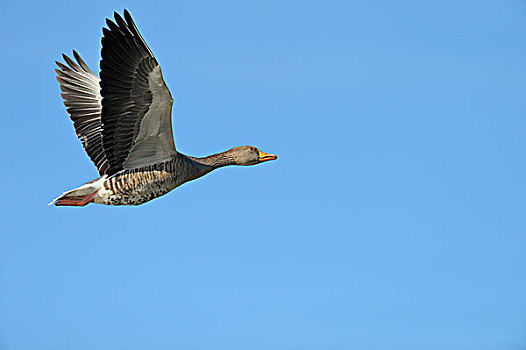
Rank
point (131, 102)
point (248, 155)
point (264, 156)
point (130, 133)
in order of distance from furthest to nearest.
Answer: point (264, 156) < point (248, 155) < point (130, 133) < point (131, 102)

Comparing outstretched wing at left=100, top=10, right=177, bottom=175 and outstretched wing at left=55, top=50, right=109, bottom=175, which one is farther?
outstretched wing at left=55, top=50, right=109, bottom=175

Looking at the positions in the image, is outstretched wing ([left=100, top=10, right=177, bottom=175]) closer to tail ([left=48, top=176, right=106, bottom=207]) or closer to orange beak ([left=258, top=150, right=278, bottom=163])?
tail ([left=48, top=176, right=106, bottom=207])

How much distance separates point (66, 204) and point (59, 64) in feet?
16.3

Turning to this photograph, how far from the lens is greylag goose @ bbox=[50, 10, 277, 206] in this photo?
14211 millimetres

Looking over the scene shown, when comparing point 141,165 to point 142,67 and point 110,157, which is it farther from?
point 142,67

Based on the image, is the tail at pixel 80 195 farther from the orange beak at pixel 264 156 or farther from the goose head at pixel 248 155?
the orange beak at pixel 264 156

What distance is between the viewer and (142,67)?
564 inches

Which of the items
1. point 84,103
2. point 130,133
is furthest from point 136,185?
point 84,103

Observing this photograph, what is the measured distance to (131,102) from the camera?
14.7 meters


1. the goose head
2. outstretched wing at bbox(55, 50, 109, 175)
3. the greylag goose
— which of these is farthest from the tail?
the goose head

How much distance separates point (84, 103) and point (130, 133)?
377 centimetres

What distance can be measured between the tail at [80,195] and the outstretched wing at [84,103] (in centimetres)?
121

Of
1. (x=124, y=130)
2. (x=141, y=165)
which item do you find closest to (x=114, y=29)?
(x=124, y=130)

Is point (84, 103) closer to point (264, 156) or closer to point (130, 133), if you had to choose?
point (130, 133)
